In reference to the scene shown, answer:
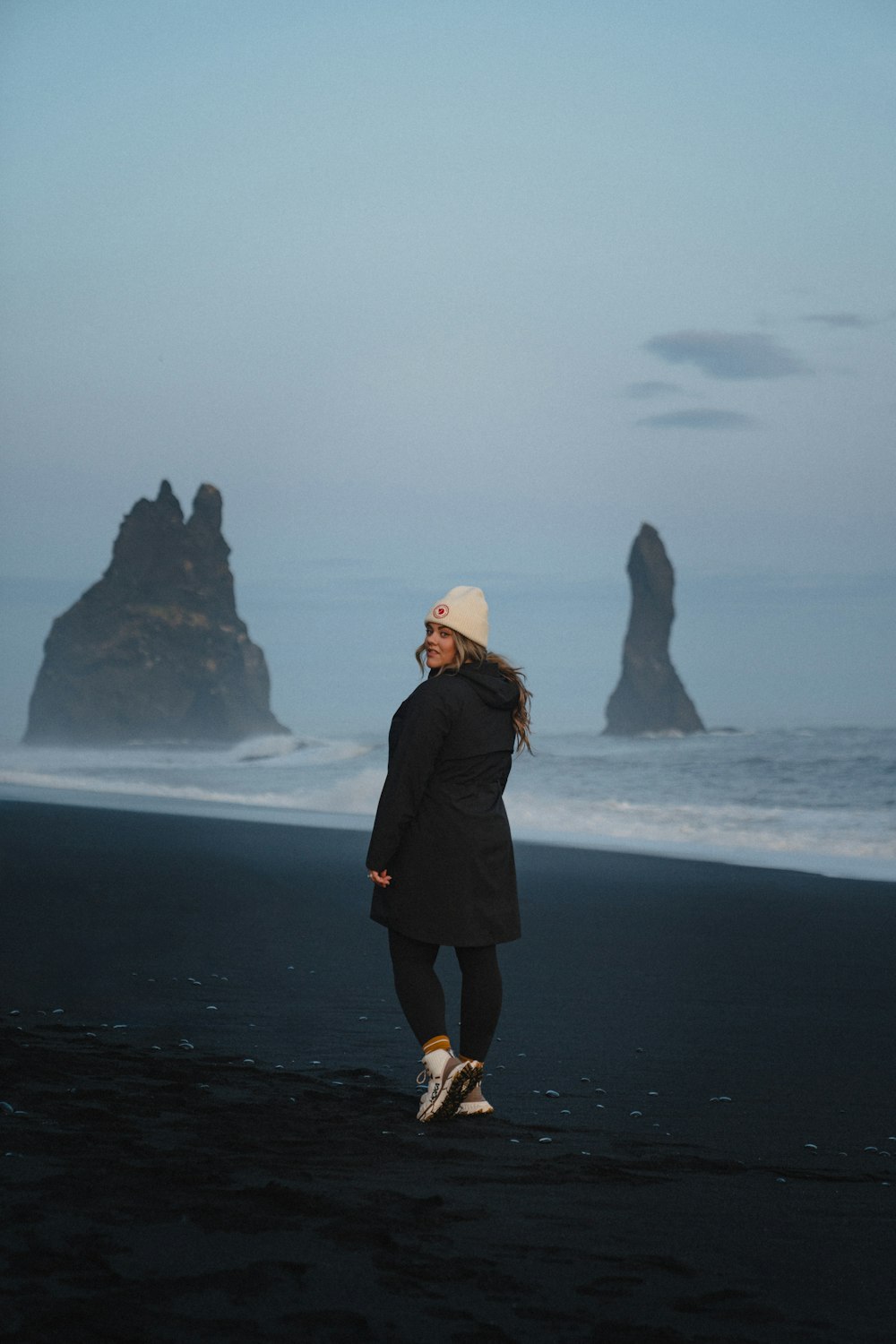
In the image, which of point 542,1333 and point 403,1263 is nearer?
point 542,1333

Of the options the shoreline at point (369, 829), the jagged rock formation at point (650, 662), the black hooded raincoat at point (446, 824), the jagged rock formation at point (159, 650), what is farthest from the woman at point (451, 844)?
the jagged rock formation at point (159, 650)

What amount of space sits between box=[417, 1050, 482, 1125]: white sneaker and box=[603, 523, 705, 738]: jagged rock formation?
76704mm

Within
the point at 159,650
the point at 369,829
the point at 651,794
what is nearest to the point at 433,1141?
the point at 369,829

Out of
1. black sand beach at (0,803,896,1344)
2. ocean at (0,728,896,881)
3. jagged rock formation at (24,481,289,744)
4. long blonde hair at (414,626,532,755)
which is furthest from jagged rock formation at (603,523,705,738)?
long blonde hair at (414,626,532,755)

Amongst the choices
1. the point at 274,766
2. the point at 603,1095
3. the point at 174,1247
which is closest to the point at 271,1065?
the point at 603,1095

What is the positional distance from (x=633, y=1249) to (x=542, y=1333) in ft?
1.91

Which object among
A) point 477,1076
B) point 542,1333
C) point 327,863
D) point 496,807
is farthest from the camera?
point 327,863

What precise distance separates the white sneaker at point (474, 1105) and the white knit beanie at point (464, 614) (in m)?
1.60

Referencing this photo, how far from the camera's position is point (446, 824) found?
4539 millimetres

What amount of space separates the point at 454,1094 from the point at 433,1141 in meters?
0.28

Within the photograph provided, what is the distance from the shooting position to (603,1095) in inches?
187

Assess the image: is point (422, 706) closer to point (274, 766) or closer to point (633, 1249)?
point (633, 1249)

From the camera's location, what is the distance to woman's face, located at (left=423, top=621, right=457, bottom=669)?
185 inches

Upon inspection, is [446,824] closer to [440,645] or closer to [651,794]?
[440,645]
